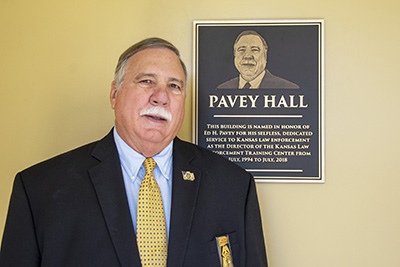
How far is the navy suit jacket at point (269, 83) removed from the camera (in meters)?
1.92

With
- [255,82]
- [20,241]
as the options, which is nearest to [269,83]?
[255,82]

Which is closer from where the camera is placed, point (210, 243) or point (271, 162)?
point (210, 243)

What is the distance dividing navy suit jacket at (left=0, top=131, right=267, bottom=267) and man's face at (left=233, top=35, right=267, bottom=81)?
519 mm

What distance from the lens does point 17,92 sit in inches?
78.5

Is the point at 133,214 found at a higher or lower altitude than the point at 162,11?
lower

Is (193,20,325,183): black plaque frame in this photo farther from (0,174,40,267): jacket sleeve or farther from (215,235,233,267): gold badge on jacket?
(0,174,40,267): jacket sleeve

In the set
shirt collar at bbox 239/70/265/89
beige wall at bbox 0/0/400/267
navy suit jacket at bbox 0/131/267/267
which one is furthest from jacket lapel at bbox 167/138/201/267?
shirt collar at bbox 239/70/265/89

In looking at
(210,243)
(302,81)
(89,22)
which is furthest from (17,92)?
(302,81)

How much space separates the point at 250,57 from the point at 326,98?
15.1 inches

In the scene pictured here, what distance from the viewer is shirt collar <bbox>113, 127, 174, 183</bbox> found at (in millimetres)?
1540

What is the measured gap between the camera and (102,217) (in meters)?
1.43

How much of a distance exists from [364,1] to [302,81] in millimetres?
457

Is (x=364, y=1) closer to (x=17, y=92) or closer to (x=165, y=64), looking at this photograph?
(x=165, y=64)

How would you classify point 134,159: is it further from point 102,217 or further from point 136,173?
point 102,217
